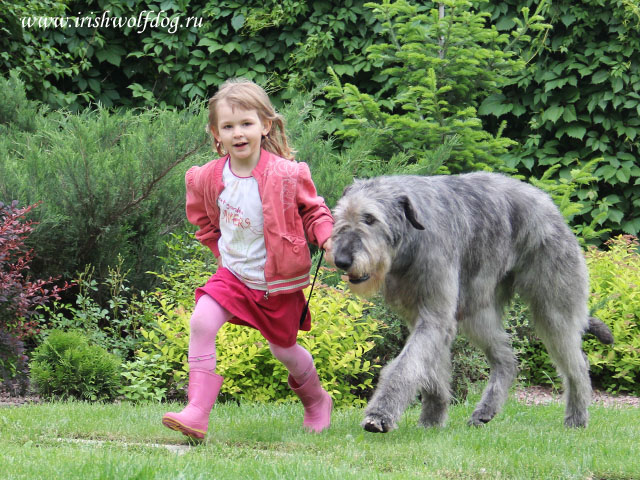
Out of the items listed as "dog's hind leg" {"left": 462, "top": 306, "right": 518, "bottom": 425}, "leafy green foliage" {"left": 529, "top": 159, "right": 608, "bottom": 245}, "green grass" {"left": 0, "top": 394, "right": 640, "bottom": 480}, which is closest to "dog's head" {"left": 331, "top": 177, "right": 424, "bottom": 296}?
"green grass" {"left": 0, "top": 394, "right": 640, "bottom": 480}

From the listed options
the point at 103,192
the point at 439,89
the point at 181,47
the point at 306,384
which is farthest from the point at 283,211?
the point at 181,47

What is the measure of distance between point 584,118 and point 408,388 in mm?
6258

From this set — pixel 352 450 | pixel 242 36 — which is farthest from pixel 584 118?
pixel 352 450

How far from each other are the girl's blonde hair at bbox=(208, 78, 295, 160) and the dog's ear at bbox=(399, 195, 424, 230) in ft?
2.49

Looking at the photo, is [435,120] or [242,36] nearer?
[435,120]

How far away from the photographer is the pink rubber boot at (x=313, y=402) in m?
4.71

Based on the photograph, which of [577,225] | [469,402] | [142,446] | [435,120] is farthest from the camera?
[577,225]

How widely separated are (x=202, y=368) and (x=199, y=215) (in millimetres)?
963

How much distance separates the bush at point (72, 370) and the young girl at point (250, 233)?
5.85 feet

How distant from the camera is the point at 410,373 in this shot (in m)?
4.27

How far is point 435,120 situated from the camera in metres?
8.31

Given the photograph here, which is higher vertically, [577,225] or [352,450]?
[577,225]

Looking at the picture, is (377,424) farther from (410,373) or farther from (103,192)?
(103,192)

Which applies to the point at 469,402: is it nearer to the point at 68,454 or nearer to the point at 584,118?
the point at 68,454
